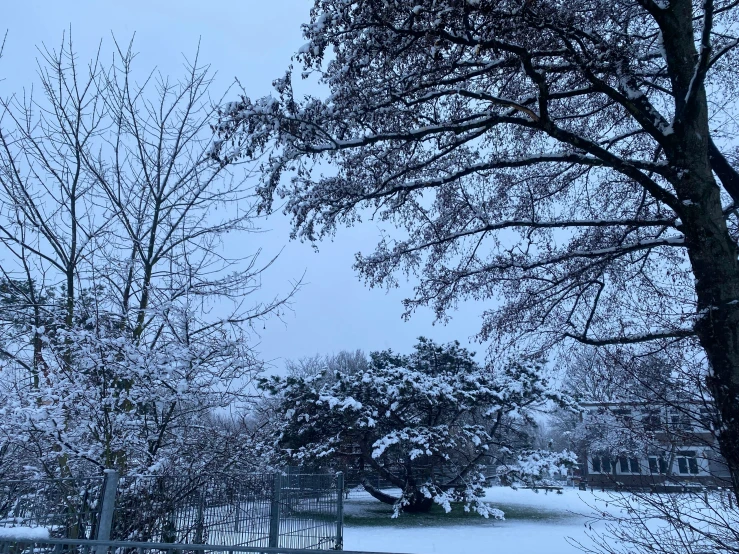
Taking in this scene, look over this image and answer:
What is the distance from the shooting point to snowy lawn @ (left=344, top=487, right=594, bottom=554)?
13.6m

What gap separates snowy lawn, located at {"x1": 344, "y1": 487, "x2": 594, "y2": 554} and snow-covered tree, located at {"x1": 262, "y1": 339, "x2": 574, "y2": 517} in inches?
31.3

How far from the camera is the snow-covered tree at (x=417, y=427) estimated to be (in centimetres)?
1869

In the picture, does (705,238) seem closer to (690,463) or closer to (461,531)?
(690,463)

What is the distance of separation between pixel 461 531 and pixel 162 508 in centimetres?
1196

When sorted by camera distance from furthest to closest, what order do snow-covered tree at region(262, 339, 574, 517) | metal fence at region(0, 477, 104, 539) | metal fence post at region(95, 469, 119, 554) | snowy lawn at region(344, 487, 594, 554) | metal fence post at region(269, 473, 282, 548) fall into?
snow-covered tree at region(262, 339, 574, 517), snowy lawn at region(344, 487, 594, 554), metal fence post at region(269, 473, 282, 548), metal fence at region(0, 477, 104, 539), metal fence post at region(95, 469, 119, 554)

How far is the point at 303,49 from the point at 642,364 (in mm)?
4885

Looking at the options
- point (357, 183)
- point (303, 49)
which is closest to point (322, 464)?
point (357, 183)

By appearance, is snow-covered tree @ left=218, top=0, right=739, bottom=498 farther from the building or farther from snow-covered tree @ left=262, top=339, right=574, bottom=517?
snow-covered tree @ left=262, top=339, right=574, bottom=517

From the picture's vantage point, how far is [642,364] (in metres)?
6.03

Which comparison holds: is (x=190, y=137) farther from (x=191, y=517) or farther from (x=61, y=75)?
(x=191, y=517)

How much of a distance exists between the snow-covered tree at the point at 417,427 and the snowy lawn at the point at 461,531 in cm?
80

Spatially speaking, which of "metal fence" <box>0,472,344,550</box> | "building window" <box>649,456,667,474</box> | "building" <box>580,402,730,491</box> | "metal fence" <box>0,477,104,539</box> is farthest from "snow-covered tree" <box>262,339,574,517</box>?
"building" <box>580,402,730,491</box>

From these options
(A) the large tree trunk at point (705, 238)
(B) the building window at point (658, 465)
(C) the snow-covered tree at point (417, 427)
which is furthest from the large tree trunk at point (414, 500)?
(A) the large tree trunk at point (705, 238)

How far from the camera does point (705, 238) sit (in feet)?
18.8
